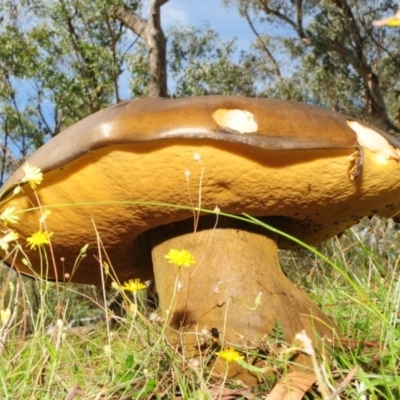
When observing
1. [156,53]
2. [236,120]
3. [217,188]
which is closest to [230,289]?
[217,188]

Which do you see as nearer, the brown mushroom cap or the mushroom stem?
the brown mushroom cap

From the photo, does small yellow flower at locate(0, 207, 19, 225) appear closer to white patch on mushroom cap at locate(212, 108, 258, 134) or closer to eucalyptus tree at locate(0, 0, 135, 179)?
white patch on mushroom cap at locate(212, 108, 258, 134)

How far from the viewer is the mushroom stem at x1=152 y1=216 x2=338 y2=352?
1249mm

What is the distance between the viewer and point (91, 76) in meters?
10.3

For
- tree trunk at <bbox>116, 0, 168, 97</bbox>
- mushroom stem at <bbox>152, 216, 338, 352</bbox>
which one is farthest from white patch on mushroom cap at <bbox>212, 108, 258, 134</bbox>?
tree trunk at <bbox>116, 0, 168, 97</bbox>

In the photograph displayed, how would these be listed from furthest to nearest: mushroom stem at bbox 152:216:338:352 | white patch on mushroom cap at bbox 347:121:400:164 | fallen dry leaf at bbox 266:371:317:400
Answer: mushroom stem at bbox 152:216:338:352 < white patch on mushroom cap at bbox 347:121:400:164 < fallen dry leaf at bbox 266:371:317:400

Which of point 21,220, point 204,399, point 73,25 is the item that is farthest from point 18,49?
point 204,399

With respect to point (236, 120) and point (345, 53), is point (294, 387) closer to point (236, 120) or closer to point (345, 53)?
point (236, 120)

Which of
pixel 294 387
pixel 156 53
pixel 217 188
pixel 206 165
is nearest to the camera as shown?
pixel 294 387

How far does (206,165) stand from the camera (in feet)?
3.55

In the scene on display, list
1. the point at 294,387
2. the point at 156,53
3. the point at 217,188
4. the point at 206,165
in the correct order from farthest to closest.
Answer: the point at 156,53 → the point at 217,188 → the point at 206,165 → the point at 294,387

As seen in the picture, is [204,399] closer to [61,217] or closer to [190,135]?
[190,135]

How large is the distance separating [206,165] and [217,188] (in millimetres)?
116

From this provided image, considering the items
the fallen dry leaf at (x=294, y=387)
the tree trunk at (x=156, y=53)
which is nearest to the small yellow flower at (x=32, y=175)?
the fallen dry leaf at (x=294, y=387)
